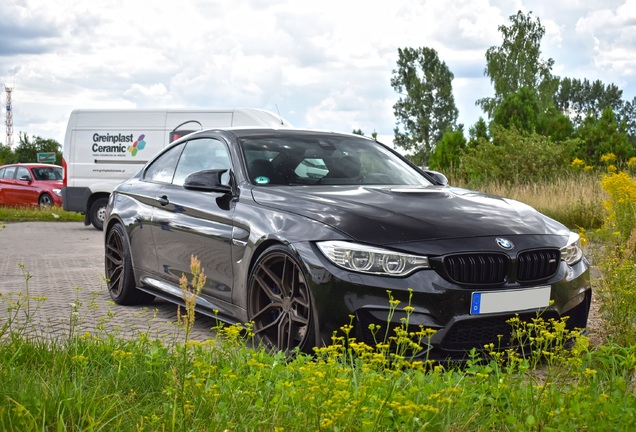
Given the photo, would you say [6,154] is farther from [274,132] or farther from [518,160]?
[274,132]

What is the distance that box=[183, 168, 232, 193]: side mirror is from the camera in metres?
6.25

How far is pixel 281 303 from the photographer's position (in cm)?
540

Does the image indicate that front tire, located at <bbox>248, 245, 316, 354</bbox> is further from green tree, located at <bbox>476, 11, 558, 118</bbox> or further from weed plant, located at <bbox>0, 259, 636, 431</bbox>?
green tree, located at <bbox>476, 11, 558, 118</bbox>

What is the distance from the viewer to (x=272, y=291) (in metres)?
5.52

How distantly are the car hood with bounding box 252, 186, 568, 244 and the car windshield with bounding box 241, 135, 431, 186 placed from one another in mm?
274

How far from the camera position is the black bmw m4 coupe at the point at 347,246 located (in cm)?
491

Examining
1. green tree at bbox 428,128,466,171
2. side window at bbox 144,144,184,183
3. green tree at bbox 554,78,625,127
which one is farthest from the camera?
green tree at bbox 554,78,625,127

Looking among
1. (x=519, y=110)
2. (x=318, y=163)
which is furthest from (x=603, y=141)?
(x=318, y=163)

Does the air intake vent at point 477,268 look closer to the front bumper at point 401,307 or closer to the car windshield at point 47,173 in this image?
the front bumper at point 401,307

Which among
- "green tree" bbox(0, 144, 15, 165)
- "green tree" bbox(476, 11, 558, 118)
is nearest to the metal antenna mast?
"green tree" bbox(0, 144, 15, 165)

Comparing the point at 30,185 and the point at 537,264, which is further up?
the point at 537,264

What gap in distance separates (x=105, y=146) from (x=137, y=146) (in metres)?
0.72

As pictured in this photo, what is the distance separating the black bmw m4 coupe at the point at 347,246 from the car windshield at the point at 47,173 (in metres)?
20.4

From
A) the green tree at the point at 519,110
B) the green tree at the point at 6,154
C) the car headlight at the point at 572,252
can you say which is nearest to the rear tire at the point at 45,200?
the green tree at the point at 519,110
